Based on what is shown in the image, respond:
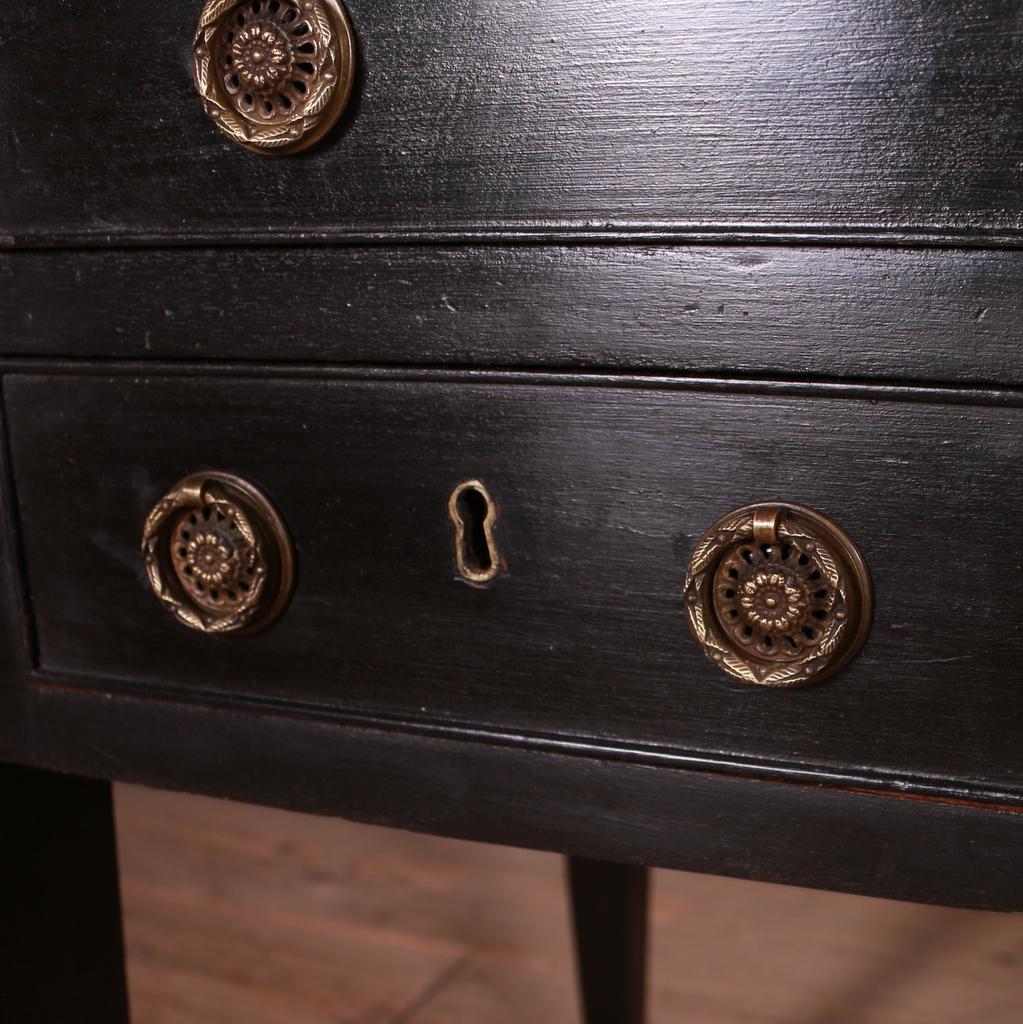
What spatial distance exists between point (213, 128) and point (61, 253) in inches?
3.6

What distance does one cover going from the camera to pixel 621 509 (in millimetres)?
498

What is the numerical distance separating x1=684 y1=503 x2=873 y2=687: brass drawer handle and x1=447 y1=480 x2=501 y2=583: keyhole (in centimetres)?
8

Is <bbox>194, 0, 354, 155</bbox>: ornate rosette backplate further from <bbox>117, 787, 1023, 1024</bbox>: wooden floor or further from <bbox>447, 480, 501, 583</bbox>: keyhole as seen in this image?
<bbox>117, 787, 1023, 1024</bbox>: wooden floor

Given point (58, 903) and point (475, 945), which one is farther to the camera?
point (475, 945)

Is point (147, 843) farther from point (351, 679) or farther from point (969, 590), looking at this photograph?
point (969, 590)

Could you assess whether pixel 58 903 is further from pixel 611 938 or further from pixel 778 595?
pixel 611 938

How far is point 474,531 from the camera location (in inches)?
20.7

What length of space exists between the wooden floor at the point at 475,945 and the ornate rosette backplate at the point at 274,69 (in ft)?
3.28

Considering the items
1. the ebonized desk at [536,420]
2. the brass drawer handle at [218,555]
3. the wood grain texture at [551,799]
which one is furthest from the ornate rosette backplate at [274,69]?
the wood grain texture at [551,799]

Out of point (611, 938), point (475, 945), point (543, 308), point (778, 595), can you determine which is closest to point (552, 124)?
point (543, 308)

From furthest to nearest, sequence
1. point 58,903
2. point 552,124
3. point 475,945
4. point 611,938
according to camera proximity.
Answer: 1. point 475,945
2. point 611,938
3. point 58,903
4. point 552,124

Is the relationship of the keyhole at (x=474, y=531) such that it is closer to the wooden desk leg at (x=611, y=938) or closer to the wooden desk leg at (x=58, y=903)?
the wooden desk leg at (x=58, y=903)

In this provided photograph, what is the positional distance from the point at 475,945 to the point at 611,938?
1.39 feet

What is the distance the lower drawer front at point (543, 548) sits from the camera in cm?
46
